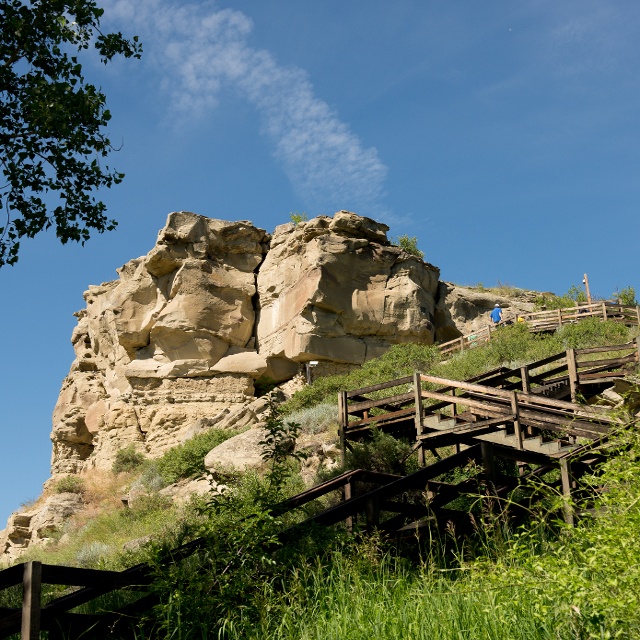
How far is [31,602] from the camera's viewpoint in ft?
19.5

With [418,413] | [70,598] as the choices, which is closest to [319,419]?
[418,413]

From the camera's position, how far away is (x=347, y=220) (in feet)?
116

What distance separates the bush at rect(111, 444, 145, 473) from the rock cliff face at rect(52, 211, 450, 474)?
84 cm

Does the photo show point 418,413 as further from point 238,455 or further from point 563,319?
point 563,319

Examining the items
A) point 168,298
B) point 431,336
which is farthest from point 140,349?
point 431,336

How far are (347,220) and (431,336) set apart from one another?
6500mm

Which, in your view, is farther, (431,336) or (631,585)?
(431,336)

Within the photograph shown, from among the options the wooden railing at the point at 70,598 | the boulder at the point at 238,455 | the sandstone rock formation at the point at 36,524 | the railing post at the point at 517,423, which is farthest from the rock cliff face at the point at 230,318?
the wooden railing at the point at 70,598

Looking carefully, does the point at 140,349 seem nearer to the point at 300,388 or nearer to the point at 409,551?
the point at 300,388

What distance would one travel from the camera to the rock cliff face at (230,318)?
1315 inches

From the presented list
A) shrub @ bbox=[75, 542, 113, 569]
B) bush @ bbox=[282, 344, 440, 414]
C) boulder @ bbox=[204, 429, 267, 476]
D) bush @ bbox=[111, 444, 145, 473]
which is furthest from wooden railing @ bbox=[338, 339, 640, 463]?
bush @ bbox=[111, 444, 145, 473]

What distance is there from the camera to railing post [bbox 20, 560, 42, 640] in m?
5.91

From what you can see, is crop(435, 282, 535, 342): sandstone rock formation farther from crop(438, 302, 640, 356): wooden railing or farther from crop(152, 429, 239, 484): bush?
crop(152, 429, 239, 484): bush

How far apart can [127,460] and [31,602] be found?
26825 mm
